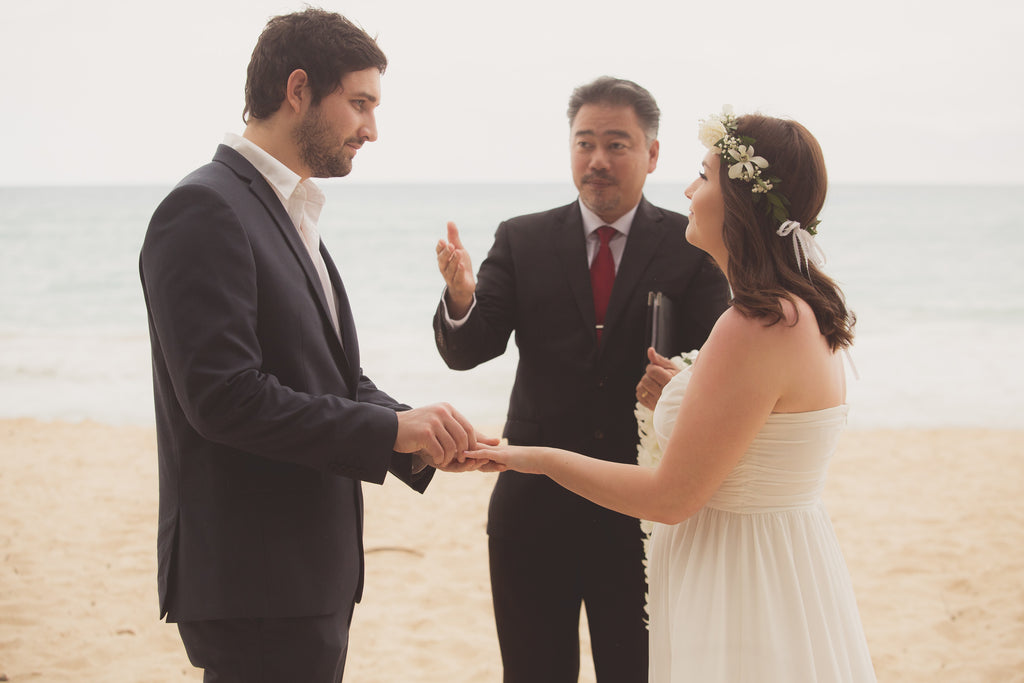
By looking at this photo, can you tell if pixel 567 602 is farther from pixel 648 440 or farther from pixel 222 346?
pixel 222 346

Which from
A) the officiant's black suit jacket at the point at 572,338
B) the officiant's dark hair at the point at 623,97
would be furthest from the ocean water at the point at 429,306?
the officiant's dark hair at the point at 623,97

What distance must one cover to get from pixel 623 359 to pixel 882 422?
9558mm

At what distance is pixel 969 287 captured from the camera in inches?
938

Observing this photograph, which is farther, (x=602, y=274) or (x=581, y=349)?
(x=602, y=274)

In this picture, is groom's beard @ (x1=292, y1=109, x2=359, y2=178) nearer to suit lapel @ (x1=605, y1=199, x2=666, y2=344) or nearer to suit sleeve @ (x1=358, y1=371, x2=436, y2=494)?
suit sleeve @ (x1=358, y1=371, x2=436, y2=494)

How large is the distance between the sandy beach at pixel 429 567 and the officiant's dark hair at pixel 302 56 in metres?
3.06

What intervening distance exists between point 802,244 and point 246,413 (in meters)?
1.37

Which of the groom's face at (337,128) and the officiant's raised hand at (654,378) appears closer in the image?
the groom's face at (337,128)

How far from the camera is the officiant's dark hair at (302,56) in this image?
215 cm

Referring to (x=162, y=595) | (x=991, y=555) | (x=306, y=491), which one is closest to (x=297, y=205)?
(x=306, y=491)

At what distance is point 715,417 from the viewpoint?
1930 millimetres

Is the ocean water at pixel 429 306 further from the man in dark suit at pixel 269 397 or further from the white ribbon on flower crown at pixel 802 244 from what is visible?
the man in dark suit at pixel 269 397

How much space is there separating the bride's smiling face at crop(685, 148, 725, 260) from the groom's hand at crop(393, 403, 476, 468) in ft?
2.60

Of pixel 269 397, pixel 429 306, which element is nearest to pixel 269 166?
pixel 269 397
